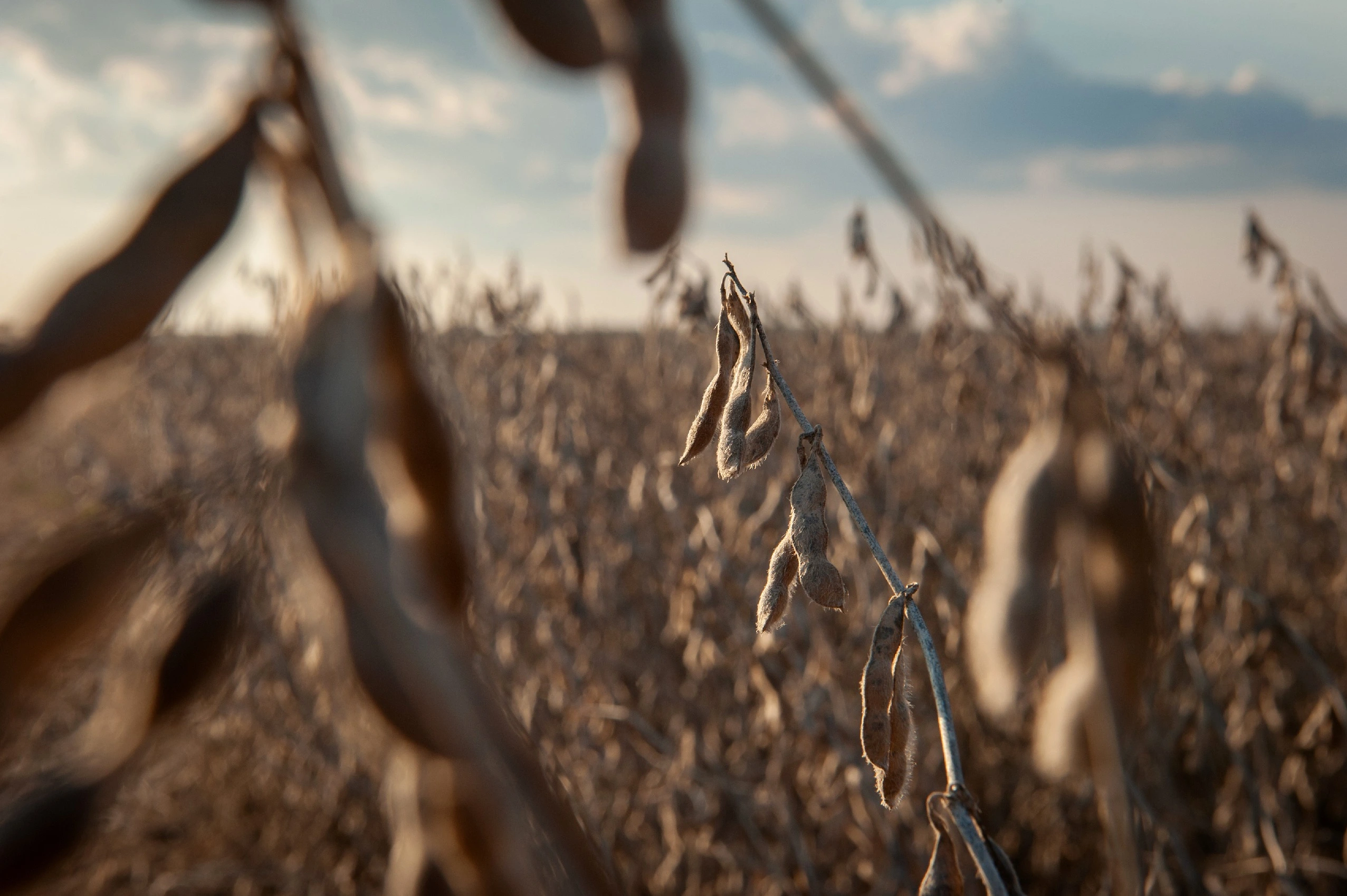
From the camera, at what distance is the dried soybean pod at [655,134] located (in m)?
0.23

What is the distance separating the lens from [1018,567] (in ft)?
1.01

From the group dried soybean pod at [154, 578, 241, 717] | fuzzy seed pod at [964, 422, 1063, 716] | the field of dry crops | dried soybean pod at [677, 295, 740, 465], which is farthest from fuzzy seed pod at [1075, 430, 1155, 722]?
the field of dry crops

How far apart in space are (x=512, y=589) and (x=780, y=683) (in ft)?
2.14

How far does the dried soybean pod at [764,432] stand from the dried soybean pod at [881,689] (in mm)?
60

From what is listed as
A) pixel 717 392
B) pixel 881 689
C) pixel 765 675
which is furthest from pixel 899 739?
pixel 765 675

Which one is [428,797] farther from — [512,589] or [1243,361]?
[1243,361]

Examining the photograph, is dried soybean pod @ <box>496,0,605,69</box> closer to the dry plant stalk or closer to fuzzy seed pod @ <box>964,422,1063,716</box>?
the dry plant stalk

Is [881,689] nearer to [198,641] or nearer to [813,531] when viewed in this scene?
[813,531]

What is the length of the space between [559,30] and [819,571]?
161 mm

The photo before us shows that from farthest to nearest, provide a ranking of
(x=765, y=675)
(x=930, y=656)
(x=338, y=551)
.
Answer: (x=765, y=675), (x=930, y=656), (x=338, y=551)

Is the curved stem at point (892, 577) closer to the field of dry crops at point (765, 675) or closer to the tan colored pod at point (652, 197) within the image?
the tan colored pod at point (652, 197)

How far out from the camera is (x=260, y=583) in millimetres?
235

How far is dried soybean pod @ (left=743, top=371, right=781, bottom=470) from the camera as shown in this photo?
30cm

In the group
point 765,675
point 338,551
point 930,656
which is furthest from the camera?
point 765,675
